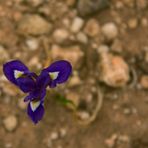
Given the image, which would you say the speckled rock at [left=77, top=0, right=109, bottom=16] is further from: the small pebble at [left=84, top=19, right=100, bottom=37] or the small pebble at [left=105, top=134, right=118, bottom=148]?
the small pebble at [left=105, top=134, right=118, bottom=148]

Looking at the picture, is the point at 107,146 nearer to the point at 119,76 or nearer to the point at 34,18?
the point at 119,76

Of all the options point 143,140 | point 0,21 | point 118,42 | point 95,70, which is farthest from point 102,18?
point 143,140

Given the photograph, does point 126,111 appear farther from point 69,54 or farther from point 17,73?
point 17,73

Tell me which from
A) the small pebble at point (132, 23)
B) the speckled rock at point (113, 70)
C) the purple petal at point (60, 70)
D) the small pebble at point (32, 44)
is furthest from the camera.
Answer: the small pebble at point (132, 23)

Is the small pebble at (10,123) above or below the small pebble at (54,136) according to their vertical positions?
above

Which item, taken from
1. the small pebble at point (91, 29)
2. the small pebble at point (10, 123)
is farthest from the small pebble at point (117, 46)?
the small pebble at point (10, 123)

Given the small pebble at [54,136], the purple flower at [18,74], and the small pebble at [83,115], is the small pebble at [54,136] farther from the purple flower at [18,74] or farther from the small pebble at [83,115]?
the purple flower at [18,74]

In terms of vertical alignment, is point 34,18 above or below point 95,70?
above
